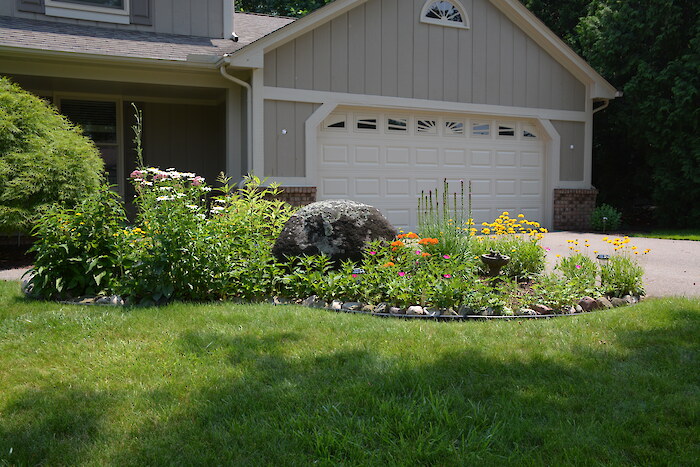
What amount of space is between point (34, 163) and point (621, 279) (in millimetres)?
6590

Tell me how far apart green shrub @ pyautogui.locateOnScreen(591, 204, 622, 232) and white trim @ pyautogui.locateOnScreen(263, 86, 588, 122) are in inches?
76.2

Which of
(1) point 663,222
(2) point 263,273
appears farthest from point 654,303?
(1) point 663,222

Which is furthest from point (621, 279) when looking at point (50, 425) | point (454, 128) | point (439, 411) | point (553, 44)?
point (553, 44)

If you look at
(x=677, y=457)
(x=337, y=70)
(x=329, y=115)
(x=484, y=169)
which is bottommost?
(x=677, y=457)

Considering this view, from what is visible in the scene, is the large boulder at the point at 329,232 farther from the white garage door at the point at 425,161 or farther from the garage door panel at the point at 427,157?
the garage door panel at the point at 427,157

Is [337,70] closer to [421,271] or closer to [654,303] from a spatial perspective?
[421,271]

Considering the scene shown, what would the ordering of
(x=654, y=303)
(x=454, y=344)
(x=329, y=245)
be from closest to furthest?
(x=454, y=344), (x=654, y=303), (x=329, y=245)

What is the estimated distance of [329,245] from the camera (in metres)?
5.51

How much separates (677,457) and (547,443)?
0.47m

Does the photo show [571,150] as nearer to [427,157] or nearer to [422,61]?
[427,157]

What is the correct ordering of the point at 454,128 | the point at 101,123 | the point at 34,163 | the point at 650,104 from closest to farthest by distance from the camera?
1. the point at 34,163
2. the point at 101,123
3. the point at 454,128
4. the point at 650,104

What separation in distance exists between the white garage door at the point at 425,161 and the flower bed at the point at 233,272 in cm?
511

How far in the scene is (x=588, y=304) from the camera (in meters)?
4.77

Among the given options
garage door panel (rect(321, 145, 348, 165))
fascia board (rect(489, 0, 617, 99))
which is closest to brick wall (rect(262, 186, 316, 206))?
garage door panel (rect(321, 145, 348, 165))
